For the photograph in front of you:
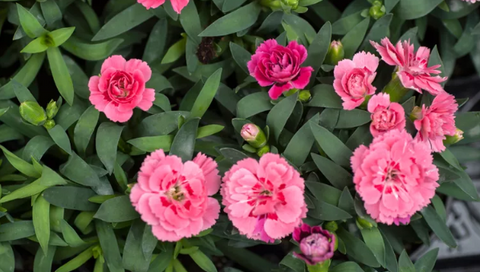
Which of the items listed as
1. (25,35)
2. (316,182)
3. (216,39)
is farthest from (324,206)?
(25,35)

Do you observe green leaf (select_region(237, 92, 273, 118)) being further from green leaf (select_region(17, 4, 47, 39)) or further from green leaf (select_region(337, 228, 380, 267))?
green leaf (select_region(17, 4, 47, 39))

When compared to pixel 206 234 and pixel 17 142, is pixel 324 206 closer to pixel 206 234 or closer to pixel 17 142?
pixel 206 234

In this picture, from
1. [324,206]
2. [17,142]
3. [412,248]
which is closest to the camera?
[324,206]

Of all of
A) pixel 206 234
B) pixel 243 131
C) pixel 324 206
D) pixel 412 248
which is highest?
pixel 243 131

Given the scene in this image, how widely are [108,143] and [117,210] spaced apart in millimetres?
151

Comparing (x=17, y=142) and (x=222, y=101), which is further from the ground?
(x=222, y=101)

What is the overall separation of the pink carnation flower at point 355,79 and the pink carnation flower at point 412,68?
0.12ft

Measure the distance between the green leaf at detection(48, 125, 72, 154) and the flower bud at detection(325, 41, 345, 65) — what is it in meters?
0.62

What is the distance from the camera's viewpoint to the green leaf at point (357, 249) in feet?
3.41

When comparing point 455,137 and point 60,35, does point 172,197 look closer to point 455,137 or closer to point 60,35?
point 60,35

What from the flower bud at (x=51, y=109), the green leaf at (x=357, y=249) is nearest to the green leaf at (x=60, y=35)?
the flower bud at (x=51, y=109)

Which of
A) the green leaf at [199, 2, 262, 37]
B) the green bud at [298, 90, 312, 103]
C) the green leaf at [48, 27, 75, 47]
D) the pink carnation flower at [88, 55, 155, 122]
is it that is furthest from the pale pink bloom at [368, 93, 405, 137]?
the green leaf at [48, 27, 75, 47]

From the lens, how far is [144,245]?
0.99m

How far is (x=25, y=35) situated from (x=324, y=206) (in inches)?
32.6
